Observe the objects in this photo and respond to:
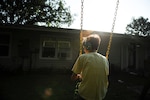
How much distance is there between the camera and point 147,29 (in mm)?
51719

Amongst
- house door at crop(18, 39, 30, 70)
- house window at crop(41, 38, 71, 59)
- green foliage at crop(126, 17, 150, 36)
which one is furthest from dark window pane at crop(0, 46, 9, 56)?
green foliage at crop(126, 17, 150, 36)

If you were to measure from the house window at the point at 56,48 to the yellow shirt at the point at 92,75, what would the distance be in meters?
9.27

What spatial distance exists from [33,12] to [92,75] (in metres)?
24.8

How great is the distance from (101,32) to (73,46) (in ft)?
7.35

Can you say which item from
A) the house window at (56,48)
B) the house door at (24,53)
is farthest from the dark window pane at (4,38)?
the house window at (56,48)

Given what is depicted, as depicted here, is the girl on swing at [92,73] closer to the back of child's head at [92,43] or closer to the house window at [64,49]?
the back of child's head at [92,43]

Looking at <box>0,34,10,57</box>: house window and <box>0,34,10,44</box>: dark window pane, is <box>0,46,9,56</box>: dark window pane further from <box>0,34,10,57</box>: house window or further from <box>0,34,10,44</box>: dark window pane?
<box>0,34,10,44</box>: dark window pane

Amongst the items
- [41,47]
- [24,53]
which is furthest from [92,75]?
[41,47]

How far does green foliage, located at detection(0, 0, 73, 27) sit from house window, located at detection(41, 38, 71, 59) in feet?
48.6

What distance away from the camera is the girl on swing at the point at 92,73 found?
2127mm

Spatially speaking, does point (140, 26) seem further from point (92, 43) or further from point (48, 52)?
point (92, 43)

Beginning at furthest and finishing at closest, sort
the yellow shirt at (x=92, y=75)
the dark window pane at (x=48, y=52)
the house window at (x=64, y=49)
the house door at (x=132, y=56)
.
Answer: the house door at (x=132, y=56), the house window at (x=64, y=49), the dark window pane at (x=48, y=52), the yellow shirt at (x=92, y=75)

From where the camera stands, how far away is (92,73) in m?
2.12

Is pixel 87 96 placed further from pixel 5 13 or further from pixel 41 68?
pixel 5 13
